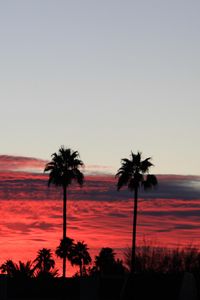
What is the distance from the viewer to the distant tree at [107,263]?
4766 inches

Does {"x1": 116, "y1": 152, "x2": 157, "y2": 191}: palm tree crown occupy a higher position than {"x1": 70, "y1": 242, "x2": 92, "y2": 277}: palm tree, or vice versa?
{"x1": 116, "y1": 152, "x2": 157, "y2": 191}: palm tree crown

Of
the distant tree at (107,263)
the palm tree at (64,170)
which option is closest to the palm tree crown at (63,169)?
the palm tree at (64,170)

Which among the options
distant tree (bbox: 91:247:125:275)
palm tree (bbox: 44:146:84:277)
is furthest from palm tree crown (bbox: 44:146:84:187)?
distant tree (bbox: 91:247:125:275)

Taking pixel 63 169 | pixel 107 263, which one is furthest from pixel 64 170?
pixel 107 263

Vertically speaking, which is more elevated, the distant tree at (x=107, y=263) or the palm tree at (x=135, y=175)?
the palm tree at (x=135, y=175)

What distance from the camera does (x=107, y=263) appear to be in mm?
124562

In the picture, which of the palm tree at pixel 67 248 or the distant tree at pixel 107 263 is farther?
the distant tree at pixel 107 263

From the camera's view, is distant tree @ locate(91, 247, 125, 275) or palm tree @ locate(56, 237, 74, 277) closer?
palm tree @ locate(56, 237, 74, 277)

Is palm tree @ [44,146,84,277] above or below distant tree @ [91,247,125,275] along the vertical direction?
above

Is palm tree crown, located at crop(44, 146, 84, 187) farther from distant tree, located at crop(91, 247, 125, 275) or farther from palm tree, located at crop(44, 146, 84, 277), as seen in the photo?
distant tree, located at crop(91, 247, 125, 275)

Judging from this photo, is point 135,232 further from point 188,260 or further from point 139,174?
point 188,260

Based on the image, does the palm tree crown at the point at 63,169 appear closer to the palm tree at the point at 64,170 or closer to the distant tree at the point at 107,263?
the palm tree at the point at 64,170

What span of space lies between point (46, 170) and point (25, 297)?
29210mm

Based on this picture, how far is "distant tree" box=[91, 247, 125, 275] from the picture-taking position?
12105 centimetres
